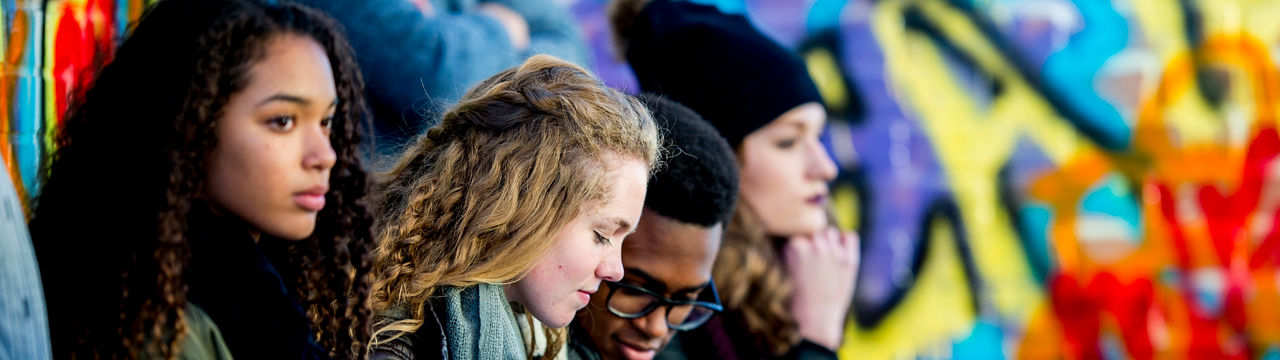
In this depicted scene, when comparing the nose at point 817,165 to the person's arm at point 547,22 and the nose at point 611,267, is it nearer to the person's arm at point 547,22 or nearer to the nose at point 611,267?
the person's arm at point 547,22

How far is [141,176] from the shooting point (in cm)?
162

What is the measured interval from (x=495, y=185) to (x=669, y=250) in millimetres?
521

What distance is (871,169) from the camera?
5098 mm

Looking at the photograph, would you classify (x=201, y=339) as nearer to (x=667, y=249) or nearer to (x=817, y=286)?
(x=667, y=249)

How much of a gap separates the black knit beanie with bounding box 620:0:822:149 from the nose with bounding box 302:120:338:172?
1.50 metres

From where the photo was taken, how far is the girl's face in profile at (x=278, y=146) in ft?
5.60

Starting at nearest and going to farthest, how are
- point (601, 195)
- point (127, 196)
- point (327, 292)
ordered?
point (127, 196), point (327, 292), point (601, 195)

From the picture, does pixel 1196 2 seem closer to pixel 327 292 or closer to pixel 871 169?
pixel 871 169

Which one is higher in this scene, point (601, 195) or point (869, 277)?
point (601, 195)

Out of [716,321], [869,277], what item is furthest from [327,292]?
[869,277]

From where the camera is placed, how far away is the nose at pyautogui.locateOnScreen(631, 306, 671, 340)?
2551mm

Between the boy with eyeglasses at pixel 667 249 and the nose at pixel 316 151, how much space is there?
80cm

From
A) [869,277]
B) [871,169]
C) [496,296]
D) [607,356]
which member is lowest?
[869,277]

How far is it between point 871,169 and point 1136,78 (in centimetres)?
102
